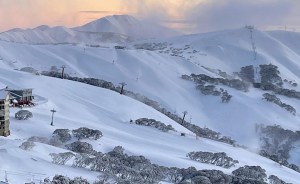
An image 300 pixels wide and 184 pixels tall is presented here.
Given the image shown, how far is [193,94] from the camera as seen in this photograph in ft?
349

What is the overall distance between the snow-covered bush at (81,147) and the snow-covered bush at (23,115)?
26.9 ft

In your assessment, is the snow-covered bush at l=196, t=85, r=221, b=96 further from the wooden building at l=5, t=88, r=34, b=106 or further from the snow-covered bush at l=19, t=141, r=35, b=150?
the snow-covered bush at l=19, t=141, r=35, b=150

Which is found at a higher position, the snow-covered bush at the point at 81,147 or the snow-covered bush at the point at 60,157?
the snow-covered bush at the point at 81,147

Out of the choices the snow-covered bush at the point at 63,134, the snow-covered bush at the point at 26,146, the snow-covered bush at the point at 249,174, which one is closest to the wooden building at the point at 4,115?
the snow-covered bush at the point at 63,134

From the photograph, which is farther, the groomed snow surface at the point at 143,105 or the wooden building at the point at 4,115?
the groomed snow surface at the point at 143,105

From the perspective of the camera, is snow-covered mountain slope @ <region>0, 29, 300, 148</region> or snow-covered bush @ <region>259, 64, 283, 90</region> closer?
snow-covered mountain slope @ <region>0, 29, 300, 148</region>

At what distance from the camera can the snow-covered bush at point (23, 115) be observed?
176 feet

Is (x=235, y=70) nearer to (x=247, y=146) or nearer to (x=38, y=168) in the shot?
(x=247, y=146)

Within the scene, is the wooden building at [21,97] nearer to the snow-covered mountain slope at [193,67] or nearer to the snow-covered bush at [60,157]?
the snow-covered bush at [60,157]

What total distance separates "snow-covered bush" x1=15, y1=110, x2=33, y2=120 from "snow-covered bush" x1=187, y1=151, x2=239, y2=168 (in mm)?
17831

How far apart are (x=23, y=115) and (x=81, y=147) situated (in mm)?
10154

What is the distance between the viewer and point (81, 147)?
1868 inches

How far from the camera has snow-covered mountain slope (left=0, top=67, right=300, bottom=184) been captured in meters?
36.5

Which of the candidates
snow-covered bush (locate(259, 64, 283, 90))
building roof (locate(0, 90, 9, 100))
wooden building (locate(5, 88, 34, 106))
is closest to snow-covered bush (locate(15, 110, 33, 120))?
wooden building (locate(5, 88, 34, 106))
